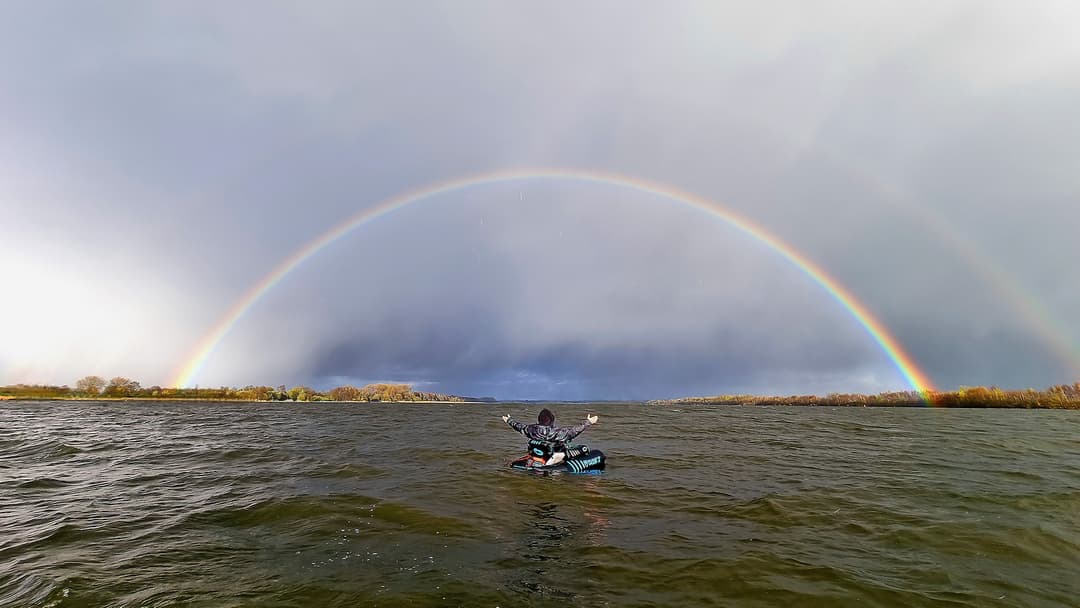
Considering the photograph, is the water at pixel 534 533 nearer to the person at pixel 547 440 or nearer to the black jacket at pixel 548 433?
the person at pixel 547 440

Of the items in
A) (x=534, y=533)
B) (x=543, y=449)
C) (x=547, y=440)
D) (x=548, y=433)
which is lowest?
(x=534, y=533)

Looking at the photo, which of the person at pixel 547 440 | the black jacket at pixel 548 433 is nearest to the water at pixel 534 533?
the person at pixel 547 440

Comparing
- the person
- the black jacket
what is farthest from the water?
the black jacket

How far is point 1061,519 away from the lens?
12.6 m

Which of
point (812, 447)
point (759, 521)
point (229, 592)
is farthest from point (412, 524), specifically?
point (812, 447)

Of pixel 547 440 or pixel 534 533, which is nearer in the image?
pixel 534 533

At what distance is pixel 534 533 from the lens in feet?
37.5

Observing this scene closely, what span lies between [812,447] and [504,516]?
25.3m

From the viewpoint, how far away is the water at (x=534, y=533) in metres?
7.91

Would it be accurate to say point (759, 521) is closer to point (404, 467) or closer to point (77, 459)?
point (404, 467)

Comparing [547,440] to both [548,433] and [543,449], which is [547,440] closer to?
[548,433]

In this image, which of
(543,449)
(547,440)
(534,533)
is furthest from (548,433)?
(534,533)

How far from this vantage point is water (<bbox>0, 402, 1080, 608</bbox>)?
791 cm

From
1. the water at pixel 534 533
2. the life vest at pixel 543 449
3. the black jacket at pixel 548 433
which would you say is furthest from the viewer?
the black jacket at pixel 548 433
